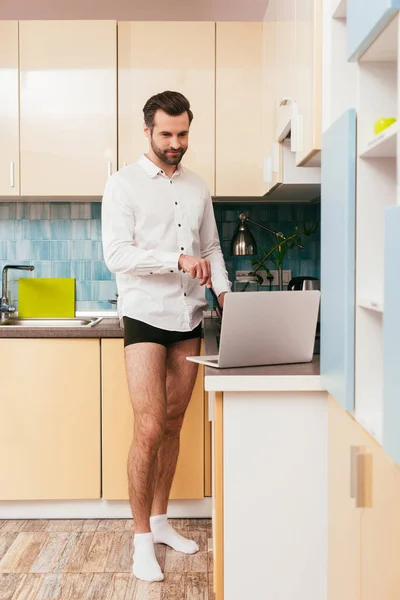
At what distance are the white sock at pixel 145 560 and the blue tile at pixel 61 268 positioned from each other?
1.52m

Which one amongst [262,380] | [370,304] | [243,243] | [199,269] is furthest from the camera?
[243,243]

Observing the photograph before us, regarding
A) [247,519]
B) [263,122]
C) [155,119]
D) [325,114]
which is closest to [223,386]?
[247,519]

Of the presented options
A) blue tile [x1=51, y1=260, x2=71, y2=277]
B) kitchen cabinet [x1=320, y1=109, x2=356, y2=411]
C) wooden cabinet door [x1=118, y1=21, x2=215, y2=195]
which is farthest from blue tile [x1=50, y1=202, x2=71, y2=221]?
kitchen cabinet [x1=320, y1=109, x2=356, y2=411]

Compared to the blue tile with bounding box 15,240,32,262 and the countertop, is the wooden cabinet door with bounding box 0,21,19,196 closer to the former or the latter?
the blue tile with bounding box 15,240,32,262

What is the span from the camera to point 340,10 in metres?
1.69

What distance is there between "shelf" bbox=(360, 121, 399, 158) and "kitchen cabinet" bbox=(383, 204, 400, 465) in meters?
A: 0.16

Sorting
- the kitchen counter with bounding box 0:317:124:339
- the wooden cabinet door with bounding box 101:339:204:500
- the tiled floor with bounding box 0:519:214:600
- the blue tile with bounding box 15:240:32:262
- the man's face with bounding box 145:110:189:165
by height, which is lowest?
the tiled floor with bounding box 0:519:214:600

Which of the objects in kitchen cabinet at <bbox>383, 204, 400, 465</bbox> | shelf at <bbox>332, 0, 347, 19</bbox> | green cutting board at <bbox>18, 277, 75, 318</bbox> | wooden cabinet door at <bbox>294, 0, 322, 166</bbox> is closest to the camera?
kitchen cabinet at <bbox>383, 204, 400, 465</bbox>

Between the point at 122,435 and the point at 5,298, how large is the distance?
1011mm

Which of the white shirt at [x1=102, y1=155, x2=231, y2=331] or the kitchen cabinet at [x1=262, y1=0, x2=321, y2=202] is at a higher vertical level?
the kitchen cabinet at [x1=262, y1=0, x2=321, y2=202]

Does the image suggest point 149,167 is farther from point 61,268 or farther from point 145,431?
point 61,268

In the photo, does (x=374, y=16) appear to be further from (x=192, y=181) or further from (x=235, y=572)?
(x=192, y=181)

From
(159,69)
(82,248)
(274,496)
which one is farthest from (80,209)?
(274,496)

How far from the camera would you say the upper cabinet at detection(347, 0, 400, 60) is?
3.95 ft
